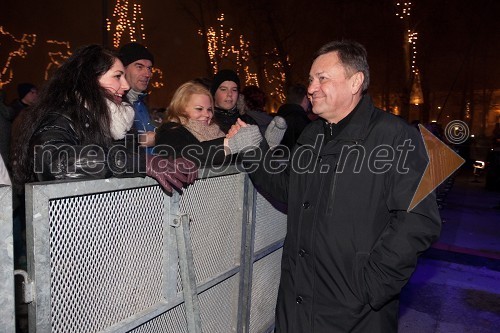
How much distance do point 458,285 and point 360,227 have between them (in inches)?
160

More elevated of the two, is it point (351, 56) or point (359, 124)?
point (351, 56)

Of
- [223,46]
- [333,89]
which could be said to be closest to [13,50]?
[223,46]

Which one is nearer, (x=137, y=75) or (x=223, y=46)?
(x=137, y=75)

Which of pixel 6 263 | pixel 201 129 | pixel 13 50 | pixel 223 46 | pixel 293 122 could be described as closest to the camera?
pixel 6 263

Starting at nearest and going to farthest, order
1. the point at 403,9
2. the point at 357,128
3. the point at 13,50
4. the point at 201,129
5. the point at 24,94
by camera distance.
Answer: the point at 357,128 → the point at 201,129 → the point at 24,94 → the point at 403,9 → the point at 13,50

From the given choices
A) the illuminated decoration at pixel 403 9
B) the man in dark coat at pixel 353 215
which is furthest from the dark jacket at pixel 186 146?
the illuminated decoration at pixel 403 9

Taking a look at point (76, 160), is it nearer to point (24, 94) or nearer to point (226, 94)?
point (226, 94)

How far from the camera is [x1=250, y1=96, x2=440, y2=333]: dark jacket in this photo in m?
2.21

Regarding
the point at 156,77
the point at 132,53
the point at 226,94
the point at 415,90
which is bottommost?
the point at 226,94

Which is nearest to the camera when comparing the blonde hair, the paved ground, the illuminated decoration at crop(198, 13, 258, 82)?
the blonde hair

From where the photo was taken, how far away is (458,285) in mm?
5531

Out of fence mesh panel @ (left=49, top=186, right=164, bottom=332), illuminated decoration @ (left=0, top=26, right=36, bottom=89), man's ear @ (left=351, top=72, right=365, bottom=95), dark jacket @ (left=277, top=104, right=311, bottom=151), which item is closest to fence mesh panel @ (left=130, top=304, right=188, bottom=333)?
fence mesh panel @ (left=49, top=186, right=164, bottom=332)

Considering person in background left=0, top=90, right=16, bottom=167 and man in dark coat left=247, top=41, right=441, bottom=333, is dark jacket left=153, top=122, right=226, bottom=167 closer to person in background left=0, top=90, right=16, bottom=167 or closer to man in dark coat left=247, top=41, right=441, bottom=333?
man in dark coat left=247, top=41, right=441, bottom=333

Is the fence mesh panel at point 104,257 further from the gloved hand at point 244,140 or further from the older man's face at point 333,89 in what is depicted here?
the older man's face at point 333,89
